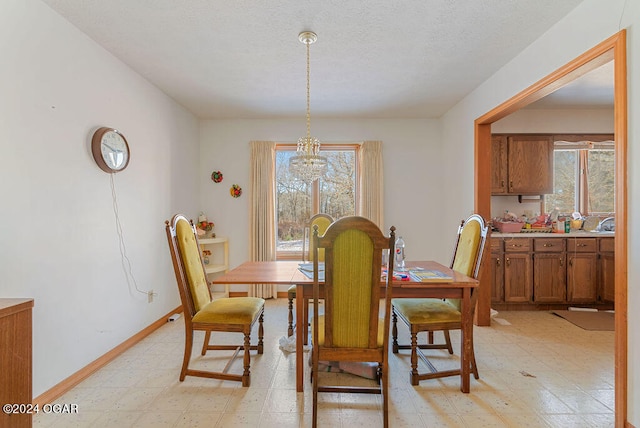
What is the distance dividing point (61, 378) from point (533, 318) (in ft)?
14.1

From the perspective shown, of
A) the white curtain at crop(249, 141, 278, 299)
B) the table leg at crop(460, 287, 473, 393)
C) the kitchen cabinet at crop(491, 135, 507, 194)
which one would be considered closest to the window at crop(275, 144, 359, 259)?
the white curtain at crop(249, 141, 278, 299)

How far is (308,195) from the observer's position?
4.58 metres

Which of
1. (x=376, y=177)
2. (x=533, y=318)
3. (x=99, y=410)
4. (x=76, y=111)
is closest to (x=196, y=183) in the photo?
(x=76, y=111)

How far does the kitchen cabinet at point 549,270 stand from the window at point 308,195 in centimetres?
231

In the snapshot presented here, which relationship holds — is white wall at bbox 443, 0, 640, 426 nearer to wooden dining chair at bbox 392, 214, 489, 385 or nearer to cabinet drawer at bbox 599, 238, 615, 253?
wooden dining chair at bbox 392, 214, 489, 385

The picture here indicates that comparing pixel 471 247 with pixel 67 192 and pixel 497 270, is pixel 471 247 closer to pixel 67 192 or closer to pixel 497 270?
pixel 497 270

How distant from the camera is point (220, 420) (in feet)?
5.86

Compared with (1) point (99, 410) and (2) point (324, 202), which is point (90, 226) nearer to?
(1) point (99, 410)

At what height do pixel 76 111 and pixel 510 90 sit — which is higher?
pixel 510 90

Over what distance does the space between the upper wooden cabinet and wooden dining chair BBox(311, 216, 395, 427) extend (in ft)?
10.3

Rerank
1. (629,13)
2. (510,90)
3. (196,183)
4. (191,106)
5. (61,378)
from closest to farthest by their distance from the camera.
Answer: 1. (629,13)
2. (61,378)
3. (510,90)
4. (191,106)
5. (196,183)

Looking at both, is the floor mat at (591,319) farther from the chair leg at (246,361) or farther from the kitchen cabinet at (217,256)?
the kitchen cabinet at (217,256)

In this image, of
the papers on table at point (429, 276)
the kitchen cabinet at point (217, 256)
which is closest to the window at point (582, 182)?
the papers on table at point (429, 276)

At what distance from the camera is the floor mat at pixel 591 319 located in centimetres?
320
